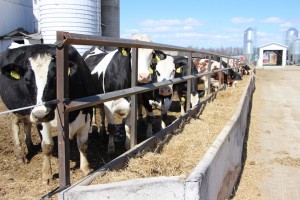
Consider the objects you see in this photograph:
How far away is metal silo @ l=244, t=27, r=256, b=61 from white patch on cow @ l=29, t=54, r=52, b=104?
203 ft

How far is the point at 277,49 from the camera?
65438mm

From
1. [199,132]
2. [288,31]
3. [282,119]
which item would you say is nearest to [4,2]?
[282,119]

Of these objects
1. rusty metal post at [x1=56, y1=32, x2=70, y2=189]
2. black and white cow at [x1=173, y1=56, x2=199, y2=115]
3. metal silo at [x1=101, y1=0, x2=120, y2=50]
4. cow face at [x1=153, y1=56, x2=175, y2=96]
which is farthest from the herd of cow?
metal silo at [x1=101, y1=0, x2=120, y2=50]

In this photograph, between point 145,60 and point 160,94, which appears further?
point 160,94

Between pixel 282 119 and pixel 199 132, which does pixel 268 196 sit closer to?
pixel 199 132

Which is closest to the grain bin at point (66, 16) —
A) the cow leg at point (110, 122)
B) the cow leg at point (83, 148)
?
the cow leg at point (110, 122)

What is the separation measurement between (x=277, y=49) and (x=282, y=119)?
61.8m

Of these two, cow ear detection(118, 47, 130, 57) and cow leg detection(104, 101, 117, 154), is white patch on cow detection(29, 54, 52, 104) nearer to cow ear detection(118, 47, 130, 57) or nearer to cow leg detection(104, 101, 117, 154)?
cow ear detection(118, 47, 130, 57)

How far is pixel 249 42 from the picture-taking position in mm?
64312

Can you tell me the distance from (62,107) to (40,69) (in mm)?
1116

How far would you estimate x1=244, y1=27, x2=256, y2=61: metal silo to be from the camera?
63516mm

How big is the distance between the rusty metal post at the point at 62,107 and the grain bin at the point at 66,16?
14430 mm

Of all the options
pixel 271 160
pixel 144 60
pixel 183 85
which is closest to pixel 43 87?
pixel 144 60

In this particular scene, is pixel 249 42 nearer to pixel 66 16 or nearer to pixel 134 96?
pixel 66 16
